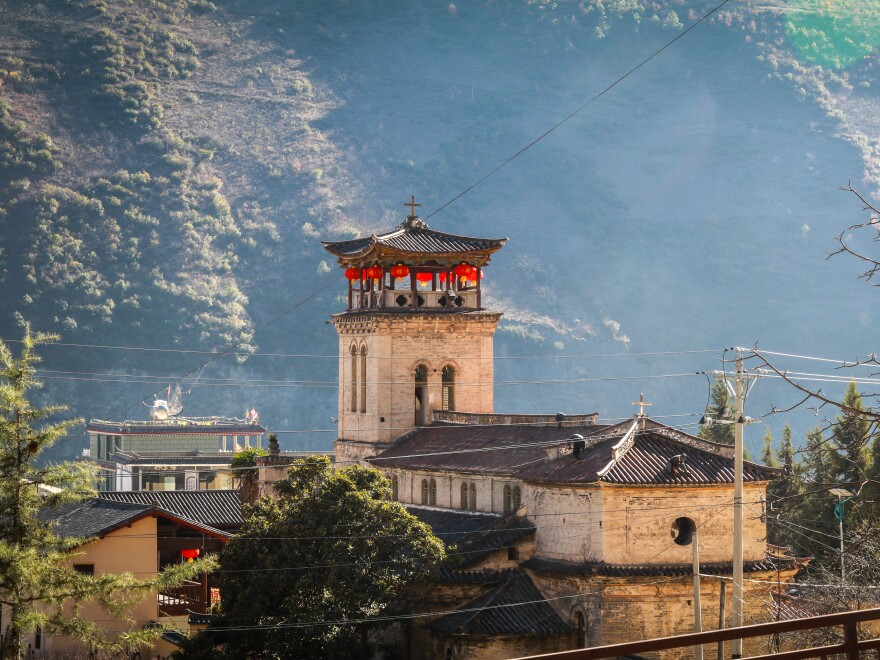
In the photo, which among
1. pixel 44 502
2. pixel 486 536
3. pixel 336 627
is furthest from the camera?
pixel 486 536

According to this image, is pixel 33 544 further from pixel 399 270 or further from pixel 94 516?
pixel 399 270

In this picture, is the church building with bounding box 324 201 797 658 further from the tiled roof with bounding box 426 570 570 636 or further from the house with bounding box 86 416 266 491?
the house with bounding box 86 416 266 491

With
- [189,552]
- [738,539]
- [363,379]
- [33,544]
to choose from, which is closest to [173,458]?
[363,379]

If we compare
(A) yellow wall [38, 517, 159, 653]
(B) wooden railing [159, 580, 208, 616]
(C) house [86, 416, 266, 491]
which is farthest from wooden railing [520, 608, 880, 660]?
(C) house [86, 416, 266, 491]

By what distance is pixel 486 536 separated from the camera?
146 feet

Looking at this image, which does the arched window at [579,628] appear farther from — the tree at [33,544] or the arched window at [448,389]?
the arched window at [448,389]

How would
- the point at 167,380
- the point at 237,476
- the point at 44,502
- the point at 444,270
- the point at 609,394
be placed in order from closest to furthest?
the point at 44,502
the point at 444,270
the point at 237,476
the point at 167,380
the point at 609,394

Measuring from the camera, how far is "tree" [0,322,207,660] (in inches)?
1009

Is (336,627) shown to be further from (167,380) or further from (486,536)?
(167,380)

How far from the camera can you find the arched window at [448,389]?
61.3 m

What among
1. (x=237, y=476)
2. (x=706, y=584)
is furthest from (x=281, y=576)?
(x=237, y=476)

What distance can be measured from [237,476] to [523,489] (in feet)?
89.2

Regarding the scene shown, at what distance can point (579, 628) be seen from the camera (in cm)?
4166

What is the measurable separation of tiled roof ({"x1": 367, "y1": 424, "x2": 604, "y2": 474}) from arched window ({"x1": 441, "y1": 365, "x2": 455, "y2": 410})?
2.75 m
